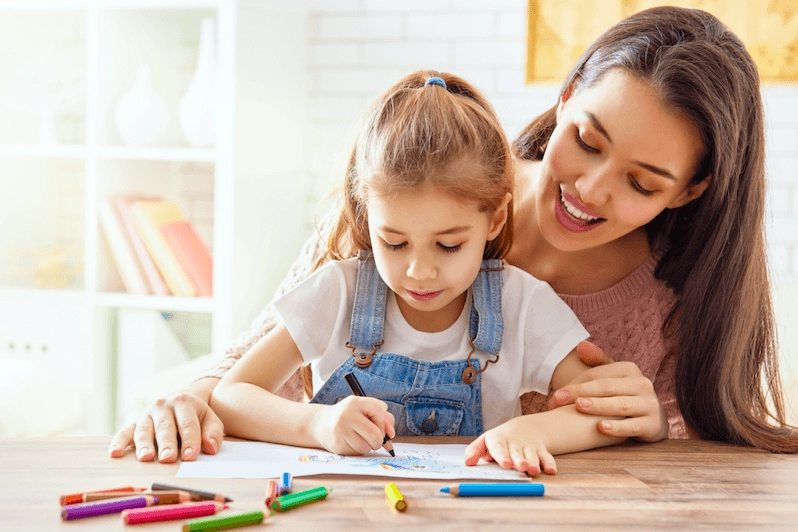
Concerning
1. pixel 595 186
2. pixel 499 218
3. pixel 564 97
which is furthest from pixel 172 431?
pixel 564 97

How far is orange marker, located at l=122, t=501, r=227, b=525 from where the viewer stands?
78 centimetres

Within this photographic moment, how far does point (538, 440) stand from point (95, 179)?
2.16 meters

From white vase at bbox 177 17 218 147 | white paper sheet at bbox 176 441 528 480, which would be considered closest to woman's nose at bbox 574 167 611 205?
white paper sheet at bbox 176 441 528 480

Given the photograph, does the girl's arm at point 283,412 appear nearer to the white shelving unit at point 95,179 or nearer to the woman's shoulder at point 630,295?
the woman's shoulder at point 630,295

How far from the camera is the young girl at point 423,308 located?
116cm

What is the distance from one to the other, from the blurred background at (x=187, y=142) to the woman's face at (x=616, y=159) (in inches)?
48.2

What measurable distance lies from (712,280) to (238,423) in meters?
0.78

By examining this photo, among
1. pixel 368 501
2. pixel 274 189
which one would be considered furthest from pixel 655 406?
pixel 274 189

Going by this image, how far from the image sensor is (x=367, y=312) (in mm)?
1303

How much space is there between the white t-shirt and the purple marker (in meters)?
0.48

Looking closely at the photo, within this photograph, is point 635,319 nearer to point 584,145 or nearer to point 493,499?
point 584,145

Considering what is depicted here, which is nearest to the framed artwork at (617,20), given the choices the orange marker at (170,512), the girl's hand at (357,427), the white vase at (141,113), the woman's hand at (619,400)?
the white vase at (141,113)

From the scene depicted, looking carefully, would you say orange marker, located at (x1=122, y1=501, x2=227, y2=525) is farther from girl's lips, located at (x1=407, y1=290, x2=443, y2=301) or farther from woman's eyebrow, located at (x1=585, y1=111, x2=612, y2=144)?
woman's eyebrow, located at (x1=585, y1=111, x2=612, y2=144)

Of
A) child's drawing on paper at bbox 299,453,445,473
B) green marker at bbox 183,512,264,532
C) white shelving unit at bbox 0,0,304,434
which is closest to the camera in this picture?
green marker at bbox 183,512,264,532
